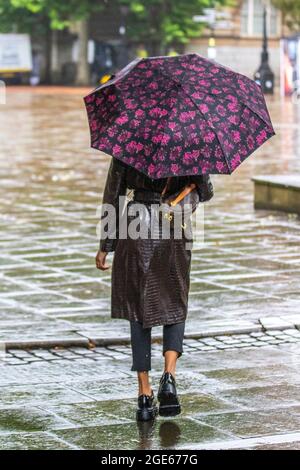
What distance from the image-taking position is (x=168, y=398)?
687cm

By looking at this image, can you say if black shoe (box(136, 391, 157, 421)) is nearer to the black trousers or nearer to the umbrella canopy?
the black trousers

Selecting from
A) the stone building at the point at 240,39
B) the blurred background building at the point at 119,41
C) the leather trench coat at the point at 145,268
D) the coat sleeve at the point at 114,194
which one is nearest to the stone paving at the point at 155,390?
the leather trench coat at the point at 145,268

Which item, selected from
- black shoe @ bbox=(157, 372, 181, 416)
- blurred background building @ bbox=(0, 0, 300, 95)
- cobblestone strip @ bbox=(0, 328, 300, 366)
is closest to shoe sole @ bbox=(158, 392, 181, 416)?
black shoe @ bbox=(157, 372, 181, 416)

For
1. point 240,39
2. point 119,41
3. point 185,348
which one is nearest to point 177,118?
point 185,348

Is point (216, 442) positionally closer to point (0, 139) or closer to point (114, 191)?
point (114, 191)

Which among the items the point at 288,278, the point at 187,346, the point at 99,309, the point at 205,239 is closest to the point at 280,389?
the point at 187,346

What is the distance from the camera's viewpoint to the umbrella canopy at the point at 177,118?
6770 mm

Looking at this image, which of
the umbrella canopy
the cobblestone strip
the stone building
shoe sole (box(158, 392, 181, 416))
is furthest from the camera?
the stone building

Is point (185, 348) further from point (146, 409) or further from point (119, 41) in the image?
point (119, 41)

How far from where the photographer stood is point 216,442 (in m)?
6.35

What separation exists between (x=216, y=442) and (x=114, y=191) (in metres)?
1.40

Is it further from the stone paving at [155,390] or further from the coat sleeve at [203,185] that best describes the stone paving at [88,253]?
the coat sleeve at [203,185]

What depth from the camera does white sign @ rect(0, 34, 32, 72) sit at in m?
61.3

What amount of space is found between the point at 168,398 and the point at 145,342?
311 millimetres
